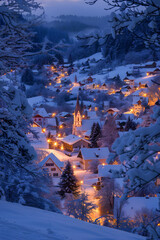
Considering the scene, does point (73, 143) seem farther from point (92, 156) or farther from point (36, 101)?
point (36, 101)

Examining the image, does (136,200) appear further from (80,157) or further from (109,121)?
(109,121)

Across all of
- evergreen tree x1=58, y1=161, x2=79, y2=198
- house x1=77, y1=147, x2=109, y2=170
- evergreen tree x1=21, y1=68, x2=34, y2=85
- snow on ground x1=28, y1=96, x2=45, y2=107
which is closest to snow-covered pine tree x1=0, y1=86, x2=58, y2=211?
evergreen tree x1=58, y1=161, x2=79, y2=198

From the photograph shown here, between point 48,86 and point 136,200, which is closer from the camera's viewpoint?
point 136,200

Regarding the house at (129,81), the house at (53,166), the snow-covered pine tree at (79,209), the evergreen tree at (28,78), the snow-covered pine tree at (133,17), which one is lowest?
the snow-covered pine tree at (79,209)

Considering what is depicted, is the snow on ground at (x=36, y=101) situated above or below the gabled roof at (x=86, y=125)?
above

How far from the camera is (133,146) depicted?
2.50m

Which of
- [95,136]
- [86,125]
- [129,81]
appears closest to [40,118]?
[86,125]

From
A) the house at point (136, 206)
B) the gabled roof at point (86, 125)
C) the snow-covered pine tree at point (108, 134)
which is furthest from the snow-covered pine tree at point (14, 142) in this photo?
the gabled roof at point (86, 125)

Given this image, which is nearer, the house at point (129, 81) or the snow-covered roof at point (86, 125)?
the snow-covered roof at point (86, 125)

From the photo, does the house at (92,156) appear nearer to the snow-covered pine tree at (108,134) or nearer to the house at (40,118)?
the snow-covered pine tree at (108,134)

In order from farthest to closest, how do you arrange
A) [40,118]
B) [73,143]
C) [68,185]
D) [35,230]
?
[40,118], [73,143], [68,185], [35,230]

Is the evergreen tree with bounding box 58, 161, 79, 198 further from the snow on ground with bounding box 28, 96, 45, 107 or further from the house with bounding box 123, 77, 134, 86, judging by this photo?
the house with bounding box 123, 77, 134, 86

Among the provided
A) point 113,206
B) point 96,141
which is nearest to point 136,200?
point 113,206

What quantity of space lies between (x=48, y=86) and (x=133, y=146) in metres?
66.9
